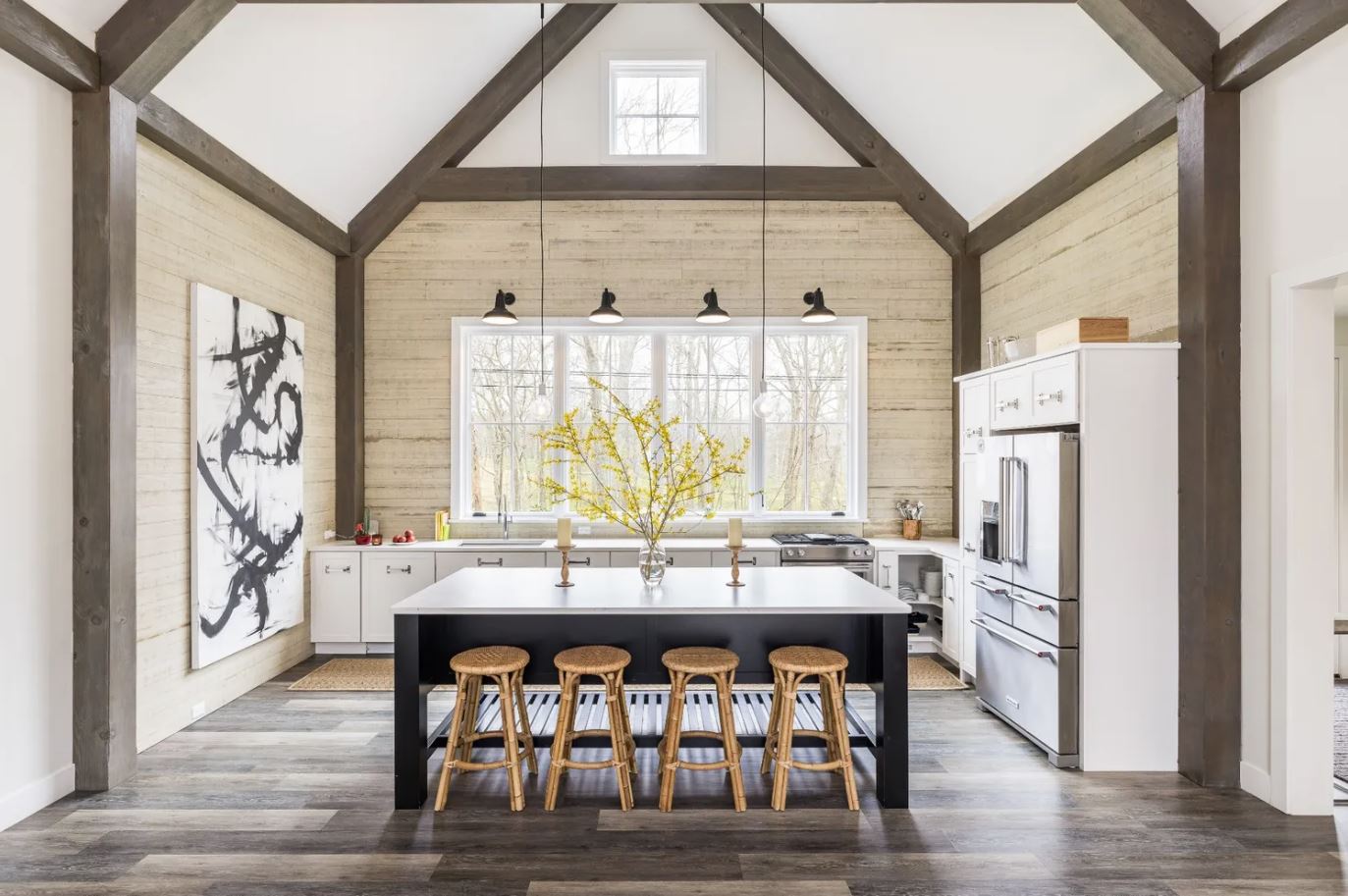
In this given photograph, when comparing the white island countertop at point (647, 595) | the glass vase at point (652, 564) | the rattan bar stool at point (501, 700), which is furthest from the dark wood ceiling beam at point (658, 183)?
the rattan bar stool at point (501, 700)

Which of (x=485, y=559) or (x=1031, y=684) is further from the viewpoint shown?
(x=485, y=559)

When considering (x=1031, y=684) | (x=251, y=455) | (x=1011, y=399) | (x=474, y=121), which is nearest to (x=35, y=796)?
(x=251, y=455)

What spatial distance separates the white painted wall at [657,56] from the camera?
5.88 meters

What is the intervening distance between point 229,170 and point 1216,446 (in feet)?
18.3

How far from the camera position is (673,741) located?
3.11 meters

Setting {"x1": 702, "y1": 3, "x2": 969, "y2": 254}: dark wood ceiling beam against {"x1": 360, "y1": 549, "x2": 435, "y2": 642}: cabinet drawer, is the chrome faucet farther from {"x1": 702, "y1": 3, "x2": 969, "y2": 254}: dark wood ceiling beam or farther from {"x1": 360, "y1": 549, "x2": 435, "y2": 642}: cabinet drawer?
{"x1": 702, "y1": 3, "x2": 969, "y2": 254}: dark wood ceiling beam

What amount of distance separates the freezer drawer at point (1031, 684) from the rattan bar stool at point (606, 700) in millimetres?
2128

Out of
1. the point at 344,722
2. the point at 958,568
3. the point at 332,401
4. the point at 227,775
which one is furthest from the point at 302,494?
the point at 958,568

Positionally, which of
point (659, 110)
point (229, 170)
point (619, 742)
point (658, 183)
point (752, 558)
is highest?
point (659, 110)

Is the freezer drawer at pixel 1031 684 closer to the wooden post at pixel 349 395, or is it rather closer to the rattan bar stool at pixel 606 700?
the rattan bar stool at pixel 606 700

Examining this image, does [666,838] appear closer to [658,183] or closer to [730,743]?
[730,743]

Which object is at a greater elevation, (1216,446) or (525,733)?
(1216,446)

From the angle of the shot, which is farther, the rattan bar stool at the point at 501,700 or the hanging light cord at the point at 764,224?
the hanging light cord at the point at 764,224

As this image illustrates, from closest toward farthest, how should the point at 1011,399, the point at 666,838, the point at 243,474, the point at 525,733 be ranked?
the point at 666,838
the point at 525,733
the point at 1011,399
the point at 243,474
